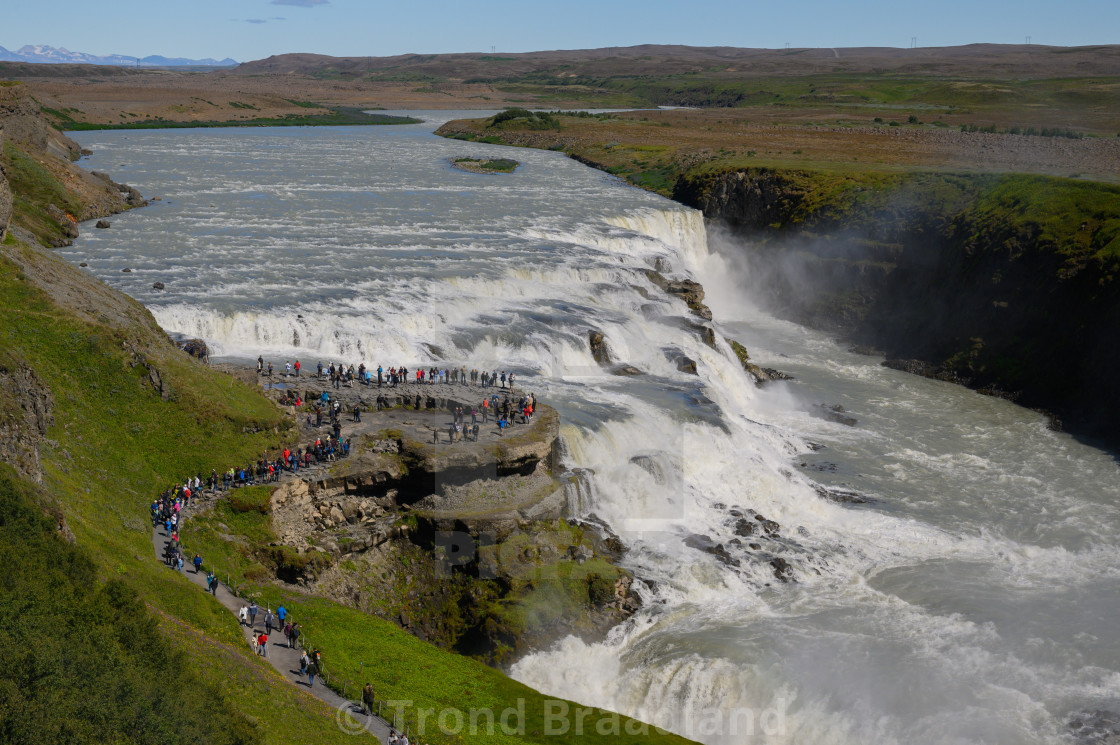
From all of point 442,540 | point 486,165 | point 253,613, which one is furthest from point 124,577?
point 486,165

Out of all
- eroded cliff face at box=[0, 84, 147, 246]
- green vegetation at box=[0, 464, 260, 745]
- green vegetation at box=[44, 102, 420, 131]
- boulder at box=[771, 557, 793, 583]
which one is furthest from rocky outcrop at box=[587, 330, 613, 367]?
green vegetation at box=[44, 102, 420, 131]

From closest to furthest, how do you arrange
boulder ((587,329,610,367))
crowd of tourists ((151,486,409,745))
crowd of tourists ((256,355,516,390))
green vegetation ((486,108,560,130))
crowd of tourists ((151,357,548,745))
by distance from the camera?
crowd of tourists ((151,486,409,745)) → crowd of tourists ((151,357,548,745)) → crowd of tourists ((256,355,516,390)) → boulder ((587,329,610,367)) → green vegetation ((486,108,560,130))

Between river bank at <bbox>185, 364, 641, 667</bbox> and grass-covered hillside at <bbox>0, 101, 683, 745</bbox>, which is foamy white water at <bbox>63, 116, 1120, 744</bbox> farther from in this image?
grass-covered hillside at <bbox>0, 101, 683, 745</bbox>

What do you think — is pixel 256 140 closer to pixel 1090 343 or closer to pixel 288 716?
pixel 1090 343
